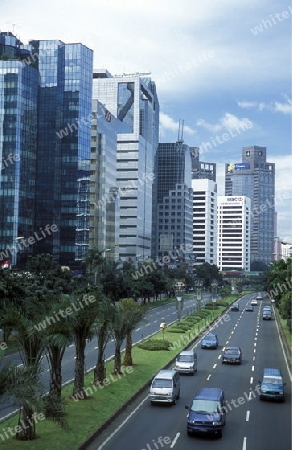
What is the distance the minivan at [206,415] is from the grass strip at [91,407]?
13.1 ft

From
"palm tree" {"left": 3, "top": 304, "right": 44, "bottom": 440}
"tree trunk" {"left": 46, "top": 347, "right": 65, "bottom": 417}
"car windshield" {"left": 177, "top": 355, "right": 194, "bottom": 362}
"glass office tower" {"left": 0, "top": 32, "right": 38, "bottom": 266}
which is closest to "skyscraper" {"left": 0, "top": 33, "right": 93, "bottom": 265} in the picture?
"glass office tower" {"left": 0, "top": 32, "right": 38, "bottom": 266}

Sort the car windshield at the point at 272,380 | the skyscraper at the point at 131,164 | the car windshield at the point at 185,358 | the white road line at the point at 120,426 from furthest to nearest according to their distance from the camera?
the skyscraper at the point at 131,164 < the car windshield at the point at 185,358 < the car windshield at the point at 272,380 < the white road line at the point at 120,426

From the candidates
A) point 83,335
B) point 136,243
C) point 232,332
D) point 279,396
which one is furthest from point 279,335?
point 136,243

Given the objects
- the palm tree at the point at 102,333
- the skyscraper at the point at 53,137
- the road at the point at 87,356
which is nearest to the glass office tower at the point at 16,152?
the skyscraper at the point at 53,137

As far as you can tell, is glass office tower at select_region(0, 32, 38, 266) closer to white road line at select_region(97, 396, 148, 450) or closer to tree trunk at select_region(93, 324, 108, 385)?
tree trunk at select_region(93, 324, 108, 385)

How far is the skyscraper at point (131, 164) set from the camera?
169m

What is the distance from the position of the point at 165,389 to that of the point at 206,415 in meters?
5.99

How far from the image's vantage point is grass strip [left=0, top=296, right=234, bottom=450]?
845 inches

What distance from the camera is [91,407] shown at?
27.1 meters

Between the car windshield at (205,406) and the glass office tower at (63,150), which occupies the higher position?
the glass office tower at (63,150)

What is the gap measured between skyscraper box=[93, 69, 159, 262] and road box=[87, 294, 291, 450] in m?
118

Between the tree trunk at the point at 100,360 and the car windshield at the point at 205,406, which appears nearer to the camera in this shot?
the car windshield at the point at 205,406

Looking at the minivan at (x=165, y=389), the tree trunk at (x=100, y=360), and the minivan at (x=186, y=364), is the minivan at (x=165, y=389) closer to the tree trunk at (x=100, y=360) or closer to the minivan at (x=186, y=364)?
the tree trunk at (x=100, y=360)

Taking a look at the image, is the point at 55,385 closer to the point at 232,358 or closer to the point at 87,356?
the point at 87,356
